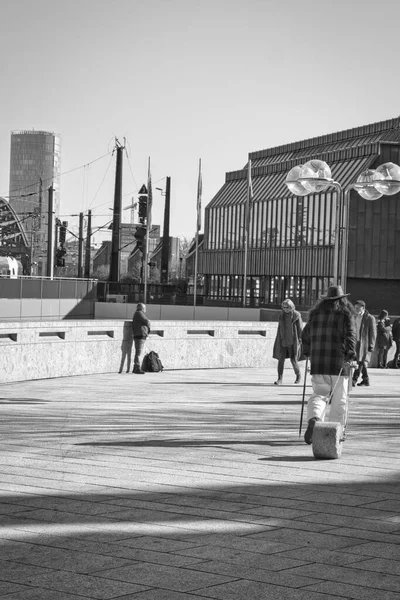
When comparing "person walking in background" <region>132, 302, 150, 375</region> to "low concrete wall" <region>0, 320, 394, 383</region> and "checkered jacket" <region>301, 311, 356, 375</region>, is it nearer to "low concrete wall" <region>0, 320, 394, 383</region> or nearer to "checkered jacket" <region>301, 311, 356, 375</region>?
"low concrete wall" <region>0, 320, 394, 383</region>

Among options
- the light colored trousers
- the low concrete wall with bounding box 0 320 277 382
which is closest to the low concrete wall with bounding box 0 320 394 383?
the low concrete wall with bounding box 0 320 277 382

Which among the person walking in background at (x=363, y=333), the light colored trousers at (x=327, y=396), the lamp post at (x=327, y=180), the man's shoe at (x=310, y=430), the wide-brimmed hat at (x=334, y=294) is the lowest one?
the man's shoe at (x=310, y=430)

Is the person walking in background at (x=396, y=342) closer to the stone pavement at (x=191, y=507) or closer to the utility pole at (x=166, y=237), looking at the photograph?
the stone pavement at (x=191, y=507)

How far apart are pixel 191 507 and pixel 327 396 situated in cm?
369

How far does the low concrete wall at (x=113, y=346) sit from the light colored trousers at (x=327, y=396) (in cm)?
829

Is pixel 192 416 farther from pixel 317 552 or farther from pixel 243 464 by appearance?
pixel 317 552

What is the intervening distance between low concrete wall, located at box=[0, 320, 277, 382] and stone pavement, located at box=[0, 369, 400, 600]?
4.58 metres

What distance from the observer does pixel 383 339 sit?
2650 cm

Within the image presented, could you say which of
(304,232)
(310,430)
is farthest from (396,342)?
(304,232)

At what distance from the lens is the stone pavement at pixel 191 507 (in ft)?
17.6

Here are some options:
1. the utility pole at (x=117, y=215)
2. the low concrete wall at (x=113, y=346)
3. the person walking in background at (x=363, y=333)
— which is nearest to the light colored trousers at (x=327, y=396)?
the person walking in background at (x=363, y=333)

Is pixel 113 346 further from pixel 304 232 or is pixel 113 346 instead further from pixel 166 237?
pixel 304 232

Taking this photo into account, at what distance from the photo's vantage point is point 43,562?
570cm

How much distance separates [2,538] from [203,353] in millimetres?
17419
